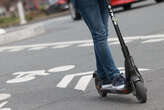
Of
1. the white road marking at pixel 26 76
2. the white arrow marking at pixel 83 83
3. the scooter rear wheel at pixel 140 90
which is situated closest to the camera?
the scooter rear wheel at pixel 140 90

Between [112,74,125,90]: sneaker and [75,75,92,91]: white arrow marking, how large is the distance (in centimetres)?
104

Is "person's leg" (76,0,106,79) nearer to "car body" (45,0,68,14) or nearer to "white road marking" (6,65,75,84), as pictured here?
"white road marking" (6,65,75,84)

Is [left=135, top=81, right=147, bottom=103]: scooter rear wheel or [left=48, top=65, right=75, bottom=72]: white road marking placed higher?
[left=135, top=81, right=147, bottom=103]: scooter rear wheel

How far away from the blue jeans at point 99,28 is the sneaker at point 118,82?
→ 2.2 inches

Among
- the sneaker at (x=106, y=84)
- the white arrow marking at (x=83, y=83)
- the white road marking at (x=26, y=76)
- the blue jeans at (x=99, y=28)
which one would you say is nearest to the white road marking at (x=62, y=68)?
the white road marking at (x=26, y=76)

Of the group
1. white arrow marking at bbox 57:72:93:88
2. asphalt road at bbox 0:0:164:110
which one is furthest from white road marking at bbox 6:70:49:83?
white arrow marking at bbox 57:72:93:88

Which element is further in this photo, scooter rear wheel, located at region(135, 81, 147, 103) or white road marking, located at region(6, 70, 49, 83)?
white road marking, located at region(6, 70, 49, 83)

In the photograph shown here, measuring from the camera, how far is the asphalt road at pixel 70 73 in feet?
17.7

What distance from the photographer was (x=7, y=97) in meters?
6.45

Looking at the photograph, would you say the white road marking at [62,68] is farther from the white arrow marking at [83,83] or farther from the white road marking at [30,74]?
the white arrow marking at [83,83]

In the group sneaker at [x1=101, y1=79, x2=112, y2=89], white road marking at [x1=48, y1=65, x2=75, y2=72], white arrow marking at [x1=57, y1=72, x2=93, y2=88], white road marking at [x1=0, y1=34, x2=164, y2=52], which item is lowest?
white road marking at [x1=0, y1=34, x2=164, y2=52]

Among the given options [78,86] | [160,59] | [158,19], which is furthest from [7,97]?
[158,19]

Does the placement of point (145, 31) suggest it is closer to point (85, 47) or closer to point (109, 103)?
point (85, 47)

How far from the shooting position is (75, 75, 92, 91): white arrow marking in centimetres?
626
